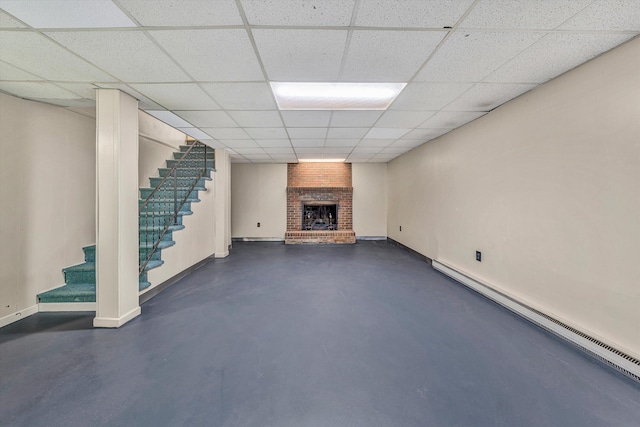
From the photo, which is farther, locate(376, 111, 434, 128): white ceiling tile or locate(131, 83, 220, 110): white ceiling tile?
locate(376, 111, 434, 128): white ceiling tile

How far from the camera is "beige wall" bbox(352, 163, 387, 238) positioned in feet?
21.0

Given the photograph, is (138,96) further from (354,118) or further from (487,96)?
(487,96)

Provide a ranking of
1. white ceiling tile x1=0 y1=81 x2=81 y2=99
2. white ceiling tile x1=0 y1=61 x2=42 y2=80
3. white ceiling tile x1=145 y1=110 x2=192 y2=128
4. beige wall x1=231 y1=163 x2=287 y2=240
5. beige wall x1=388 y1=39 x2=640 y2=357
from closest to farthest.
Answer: beige wall x1=388 y1=39 x2=640 y2=357 → white ceiling tile x1=0 y1=61 x2=42 y2=80 → white ceiling tile x1=0 y1=81 x2=81 y2=99 → white ceiling tile x1=145 y1=110 x2=192 y2=128 → beige wall x1=231 y1=163 x2=287 y2=240

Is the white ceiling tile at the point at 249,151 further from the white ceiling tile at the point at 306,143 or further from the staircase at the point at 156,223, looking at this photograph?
the white ceiling tile at the point at 306,143

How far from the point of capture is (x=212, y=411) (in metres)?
1.24

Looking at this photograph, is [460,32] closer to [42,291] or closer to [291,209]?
[42,291]

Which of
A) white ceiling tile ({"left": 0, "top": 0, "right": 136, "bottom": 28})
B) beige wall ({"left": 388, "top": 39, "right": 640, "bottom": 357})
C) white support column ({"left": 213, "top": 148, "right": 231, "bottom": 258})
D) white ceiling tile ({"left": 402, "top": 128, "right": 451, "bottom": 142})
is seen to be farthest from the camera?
white support column ({"left": 213, "top": 148, "right": 231, "bottom": 258})

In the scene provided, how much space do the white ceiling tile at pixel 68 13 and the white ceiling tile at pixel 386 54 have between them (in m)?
1.41

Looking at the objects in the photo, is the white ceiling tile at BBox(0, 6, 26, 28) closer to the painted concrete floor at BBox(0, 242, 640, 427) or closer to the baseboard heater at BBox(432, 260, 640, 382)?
the painted concrete floor at BBox(0, 242, 640, 427)

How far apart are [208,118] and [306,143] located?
1732 mm

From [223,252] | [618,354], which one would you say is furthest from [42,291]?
[618,354]

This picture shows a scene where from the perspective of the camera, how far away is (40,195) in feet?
7.87

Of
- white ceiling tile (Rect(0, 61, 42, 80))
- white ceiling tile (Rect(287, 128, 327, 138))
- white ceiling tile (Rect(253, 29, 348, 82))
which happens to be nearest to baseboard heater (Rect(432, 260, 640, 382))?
white ceiling tile (Rect(253, 29, 348, 82))

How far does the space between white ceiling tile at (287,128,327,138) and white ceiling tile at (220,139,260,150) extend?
0.87 m
